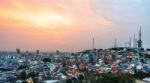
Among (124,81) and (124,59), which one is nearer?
(124,81)

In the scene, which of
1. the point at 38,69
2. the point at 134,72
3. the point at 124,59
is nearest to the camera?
the point at 134,72

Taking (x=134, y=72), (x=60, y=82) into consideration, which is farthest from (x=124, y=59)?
(x=60, y=82)

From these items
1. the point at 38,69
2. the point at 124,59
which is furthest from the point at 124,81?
the point at 124,59

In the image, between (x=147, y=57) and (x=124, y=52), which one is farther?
(x=124, y=52)

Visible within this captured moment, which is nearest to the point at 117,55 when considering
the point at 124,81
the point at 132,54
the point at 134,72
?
the point at 132,54

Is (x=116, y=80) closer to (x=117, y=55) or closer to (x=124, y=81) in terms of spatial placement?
(x=124, y=81)

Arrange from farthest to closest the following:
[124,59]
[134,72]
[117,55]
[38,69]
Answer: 1. [117,55]
2. [124,59]
3. [38,69]
4. [134,72]

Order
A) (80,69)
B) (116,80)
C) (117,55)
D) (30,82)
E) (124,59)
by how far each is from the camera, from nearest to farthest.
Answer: (116,80), (30,82), (80,69), (124,59), (117,55)

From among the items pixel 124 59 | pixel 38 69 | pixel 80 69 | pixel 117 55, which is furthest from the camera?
pixel 117 55

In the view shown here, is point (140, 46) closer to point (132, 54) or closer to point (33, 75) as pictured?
point (132, 54)
